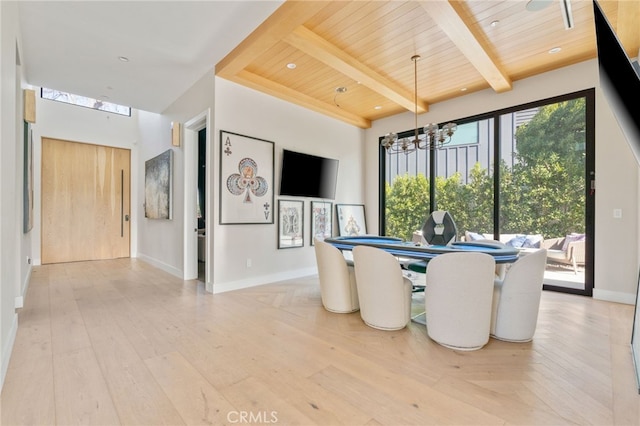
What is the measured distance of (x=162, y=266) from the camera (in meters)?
5.08

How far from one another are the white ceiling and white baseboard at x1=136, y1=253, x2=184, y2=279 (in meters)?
2.84

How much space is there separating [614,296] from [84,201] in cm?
878

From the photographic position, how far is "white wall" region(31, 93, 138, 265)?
5371mm

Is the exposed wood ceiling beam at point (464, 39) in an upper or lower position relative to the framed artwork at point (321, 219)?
upper

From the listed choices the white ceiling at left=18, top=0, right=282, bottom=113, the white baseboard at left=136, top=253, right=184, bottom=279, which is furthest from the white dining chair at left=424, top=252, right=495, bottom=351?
the white baseboard at left=136, top=253, right=184, bottom=279

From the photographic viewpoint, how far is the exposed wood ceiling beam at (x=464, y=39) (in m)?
2.55

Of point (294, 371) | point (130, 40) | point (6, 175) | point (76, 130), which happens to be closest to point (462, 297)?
point (294, 371)

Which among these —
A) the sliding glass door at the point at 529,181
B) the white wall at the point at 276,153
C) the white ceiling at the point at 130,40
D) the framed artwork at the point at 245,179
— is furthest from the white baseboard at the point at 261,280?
the white ceiling at the point at 130,40

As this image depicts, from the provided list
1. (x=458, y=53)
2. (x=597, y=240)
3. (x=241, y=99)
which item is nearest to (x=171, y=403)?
(x=241, y=99)

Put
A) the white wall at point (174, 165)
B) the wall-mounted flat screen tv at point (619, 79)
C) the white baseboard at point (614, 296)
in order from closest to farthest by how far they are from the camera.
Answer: the wall-mounted flat screen tv at point (619, 79)
the white baseboard at point (614, 296)
the white wall at point (174, 165)

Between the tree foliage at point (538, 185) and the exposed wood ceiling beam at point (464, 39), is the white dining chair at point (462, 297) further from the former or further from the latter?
the tree foliage at point (538, 185)

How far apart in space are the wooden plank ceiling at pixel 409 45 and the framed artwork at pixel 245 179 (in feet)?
2.82

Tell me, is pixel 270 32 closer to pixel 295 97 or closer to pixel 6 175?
pixel 295 97

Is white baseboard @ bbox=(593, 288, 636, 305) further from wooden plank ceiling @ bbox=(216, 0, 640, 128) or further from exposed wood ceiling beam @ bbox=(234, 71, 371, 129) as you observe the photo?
exposed wood ceiling beam @ bbox=(234, 71, 371, 129)
